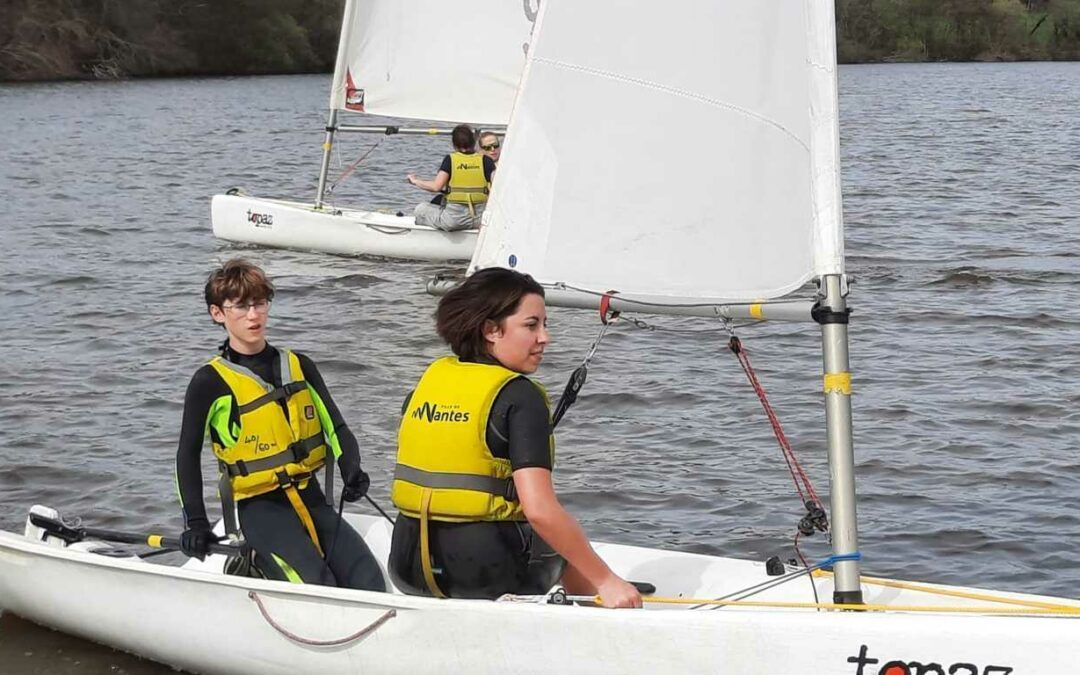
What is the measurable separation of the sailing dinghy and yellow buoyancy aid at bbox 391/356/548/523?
8.45 metres

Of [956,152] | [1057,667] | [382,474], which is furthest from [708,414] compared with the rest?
[956,152]

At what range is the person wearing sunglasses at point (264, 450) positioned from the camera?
432cm

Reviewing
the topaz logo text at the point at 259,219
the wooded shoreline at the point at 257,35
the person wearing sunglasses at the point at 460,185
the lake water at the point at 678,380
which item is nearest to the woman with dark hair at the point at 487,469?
A: the lake water at the point at 678,380

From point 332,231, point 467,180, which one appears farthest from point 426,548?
point 332,231

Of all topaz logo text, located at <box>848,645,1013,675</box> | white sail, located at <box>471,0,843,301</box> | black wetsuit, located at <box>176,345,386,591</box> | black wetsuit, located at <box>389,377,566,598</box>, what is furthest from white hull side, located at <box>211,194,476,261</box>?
topaz logo text, located at <box>848,645,1013,675</box>

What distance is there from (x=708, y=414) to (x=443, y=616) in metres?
4.40

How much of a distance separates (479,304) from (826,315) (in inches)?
30.7

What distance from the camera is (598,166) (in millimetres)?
4176

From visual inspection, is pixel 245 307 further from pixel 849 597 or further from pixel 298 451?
pixel 849 597

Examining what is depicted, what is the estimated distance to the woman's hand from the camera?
12.6ft

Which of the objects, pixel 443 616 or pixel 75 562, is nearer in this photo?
pixel 443 616

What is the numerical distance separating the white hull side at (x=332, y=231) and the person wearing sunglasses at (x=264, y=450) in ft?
25.8

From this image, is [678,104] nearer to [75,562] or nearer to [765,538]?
[75,562]

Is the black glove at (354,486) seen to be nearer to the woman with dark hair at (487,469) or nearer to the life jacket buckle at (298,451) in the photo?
the life jacket buckle at (298,451)
